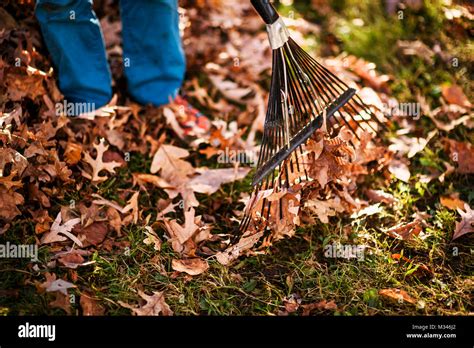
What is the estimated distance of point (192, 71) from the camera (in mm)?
3754

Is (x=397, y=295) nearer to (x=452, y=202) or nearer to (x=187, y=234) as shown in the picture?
(x=452, y=202)

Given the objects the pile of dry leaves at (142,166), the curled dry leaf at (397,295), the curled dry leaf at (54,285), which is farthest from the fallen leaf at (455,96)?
the curled dry leaf at (54,285)

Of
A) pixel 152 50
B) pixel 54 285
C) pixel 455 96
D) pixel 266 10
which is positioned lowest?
pixel 54 285

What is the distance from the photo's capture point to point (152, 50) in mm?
3244

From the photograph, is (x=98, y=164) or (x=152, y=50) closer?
(x=98, y=164)

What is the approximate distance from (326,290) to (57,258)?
3.80 feet

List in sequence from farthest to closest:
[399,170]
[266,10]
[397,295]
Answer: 1. [399,170]
2. [266,10]
3. [397,295]

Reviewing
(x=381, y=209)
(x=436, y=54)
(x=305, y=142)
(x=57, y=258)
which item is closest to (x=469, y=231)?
(x=381, y=209)

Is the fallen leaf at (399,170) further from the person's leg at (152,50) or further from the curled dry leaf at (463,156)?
the person's leg at (152,50)

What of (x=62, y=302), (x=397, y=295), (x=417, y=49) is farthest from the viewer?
(x=417, y=49)

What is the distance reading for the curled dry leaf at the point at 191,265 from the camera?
2375 mm

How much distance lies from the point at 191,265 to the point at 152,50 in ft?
4.69

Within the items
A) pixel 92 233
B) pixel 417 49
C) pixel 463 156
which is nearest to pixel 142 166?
pixel 92 233

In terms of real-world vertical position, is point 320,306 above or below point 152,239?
below
